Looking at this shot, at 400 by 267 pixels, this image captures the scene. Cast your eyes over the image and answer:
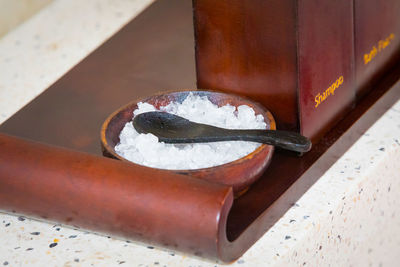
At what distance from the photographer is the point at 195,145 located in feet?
3.07

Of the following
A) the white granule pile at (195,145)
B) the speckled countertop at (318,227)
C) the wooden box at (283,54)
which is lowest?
the speckled countertop at (318,227)

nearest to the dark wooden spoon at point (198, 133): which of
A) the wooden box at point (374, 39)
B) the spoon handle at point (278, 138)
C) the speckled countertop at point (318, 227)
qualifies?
the spoon handle at point (278, 138)

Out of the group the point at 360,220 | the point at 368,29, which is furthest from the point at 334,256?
the point at 368,29

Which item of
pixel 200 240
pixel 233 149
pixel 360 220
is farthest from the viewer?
pixel 360 220

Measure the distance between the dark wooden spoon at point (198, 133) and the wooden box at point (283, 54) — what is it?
0.27 ft

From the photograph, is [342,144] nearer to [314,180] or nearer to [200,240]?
[314,180]

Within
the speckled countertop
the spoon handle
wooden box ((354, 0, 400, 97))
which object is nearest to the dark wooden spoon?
the spoon handle

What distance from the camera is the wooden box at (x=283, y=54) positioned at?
936mm

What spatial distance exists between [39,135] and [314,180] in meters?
0.37

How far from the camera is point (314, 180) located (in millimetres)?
1012

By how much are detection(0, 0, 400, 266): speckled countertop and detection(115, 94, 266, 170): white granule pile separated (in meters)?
0.10

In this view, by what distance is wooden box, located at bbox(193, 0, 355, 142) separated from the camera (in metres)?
0.94

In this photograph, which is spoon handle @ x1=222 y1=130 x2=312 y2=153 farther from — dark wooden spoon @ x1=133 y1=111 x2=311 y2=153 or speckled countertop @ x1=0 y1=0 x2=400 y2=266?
speckled countertop @ x1=0 y1=0 x2=400 y2=266

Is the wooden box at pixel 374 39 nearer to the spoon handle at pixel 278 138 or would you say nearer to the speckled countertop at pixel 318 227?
the speckled countertop at pixel 318 227
